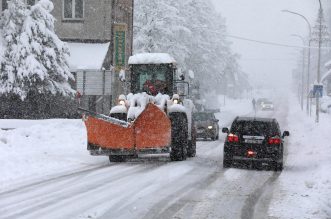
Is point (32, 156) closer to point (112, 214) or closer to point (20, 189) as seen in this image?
point (20, 189)

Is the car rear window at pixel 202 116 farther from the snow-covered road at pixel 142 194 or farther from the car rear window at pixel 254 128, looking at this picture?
the snow-covered road at pixel 142 194

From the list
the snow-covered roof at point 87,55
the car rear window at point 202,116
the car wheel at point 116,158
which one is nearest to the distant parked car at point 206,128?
the car rear window at point 202,116

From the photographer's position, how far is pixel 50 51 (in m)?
33.1

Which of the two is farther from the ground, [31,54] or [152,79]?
Result: [31,54]

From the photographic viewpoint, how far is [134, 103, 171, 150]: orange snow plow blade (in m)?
17.4

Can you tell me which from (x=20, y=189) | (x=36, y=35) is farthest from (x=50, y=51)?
(x=20, y=189)

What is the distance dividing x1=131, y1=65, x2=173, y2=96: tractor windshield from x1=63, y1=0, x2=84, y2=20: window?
19.2 meters

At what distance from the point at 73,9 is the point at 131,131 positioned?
73.0 ft

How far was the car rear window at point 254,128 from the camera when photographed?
1720cm

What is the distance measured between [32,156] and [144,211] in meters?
8.56

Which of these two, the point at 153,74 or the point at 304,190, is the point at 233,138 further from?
the point at 304,190

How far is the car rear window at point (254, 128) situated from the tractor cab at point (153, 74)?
3131 mm

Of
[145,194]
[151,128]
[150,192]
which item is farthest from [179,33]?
[145,194]

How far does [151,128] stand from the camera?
1755 cm
